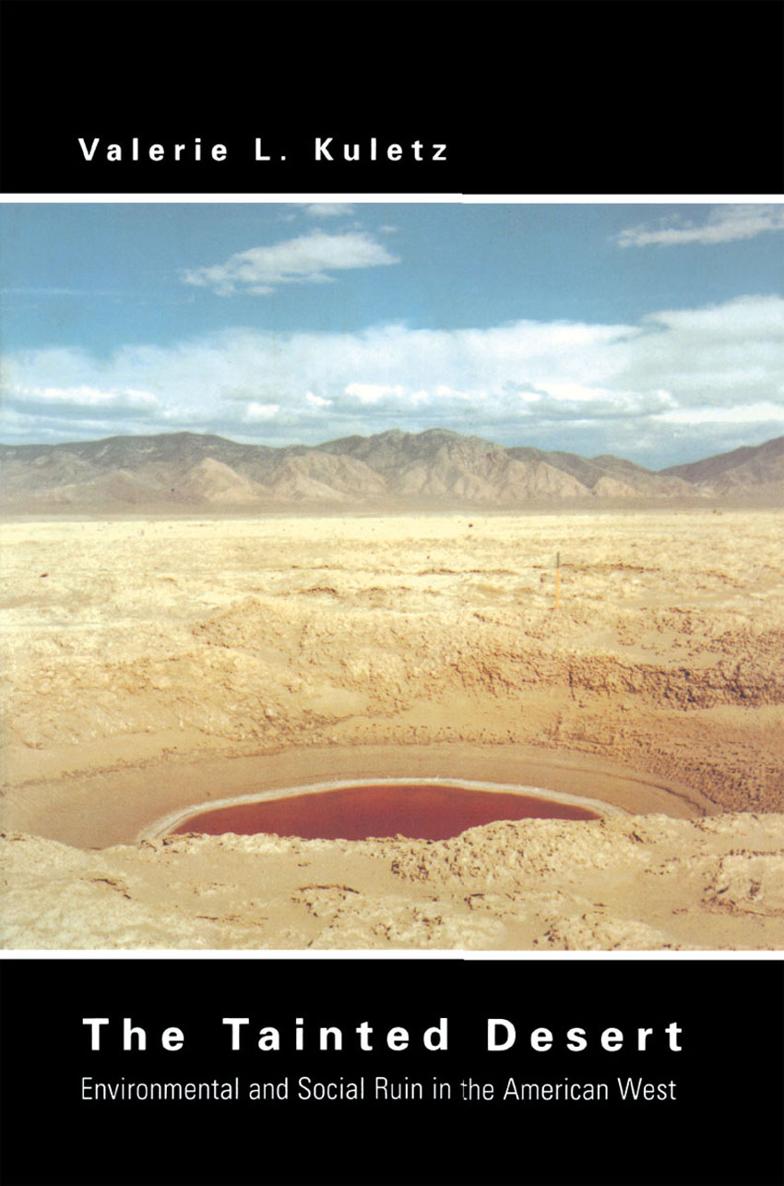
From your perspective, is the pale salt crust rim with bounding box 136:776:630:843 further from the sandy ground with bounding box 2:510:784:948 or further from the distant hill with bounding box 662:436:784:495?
the distant hill with bounding box 662:436:784:495

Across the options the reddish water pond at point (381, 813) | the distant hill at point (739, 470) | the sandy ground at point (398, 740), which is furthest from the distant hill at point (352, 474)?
the reddish water pond at point (381, 813)

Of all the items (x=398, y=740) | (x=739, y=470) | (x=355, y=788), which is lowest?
(x=355, y=788)

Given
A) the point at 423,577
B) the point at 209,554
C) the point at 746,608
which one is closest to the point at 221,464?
the point at 209,554

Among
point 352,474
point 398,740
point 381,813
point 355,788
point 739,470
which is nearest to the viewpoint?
point 381,813

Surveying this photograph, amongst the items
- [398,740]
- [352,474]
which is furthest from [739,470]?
[398,740]

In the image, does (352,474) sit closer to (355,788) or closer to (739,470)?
(739,470)

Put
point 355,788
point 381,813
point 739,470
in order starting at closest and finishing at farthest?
1. point 381,813
2. point 355,788
3. point 739,470
